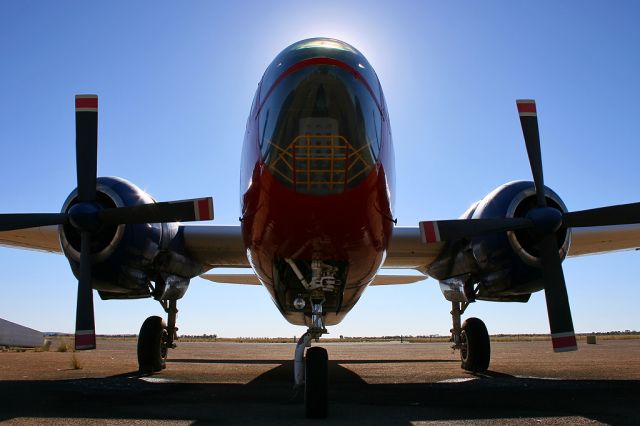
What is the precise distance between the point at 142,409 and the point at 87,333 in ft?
8.98

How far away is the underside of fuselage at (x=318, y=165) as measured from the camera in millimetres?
5965

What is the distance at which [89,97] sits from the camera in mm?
10531

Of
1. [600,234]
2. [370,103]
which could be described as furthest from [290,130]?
[600,234]

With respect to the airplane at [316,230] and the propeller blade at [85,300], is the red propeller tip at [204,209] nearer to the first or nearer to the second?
the airplane at [316,230]

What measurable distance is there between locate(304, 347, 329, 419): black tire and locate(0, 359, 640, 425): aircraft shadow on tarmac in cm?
20

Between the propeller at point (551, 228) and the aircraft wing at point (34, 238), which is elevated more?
the aircraft wing at point (34, 238)

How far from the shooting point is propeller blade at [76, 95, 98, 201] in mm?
10008

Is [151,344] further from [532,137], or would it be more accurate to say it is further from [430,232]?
[532,137]

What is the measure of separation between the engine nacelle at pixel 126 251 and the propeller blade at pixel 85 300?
0.32 m

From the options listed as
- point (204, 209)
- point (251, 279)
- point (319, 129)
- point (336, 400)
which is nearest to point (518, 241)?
point (336, 400)

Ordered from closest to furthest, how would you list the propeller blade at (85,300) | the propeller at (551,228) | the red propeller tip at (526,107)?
1. the propeller at (551,228)
2. the propeller blade at (85,300)
3. the red propeller tip at (526,107)

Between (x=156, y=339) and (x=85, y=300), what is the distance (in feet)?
10.9

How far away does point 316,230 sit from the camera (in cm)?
644

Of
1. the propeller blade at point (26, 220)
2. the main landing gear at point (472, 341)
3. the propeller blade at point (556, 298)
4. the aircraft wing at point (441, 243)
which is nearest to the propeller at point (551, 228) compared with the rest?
the propeller blade at point (556, 298)
